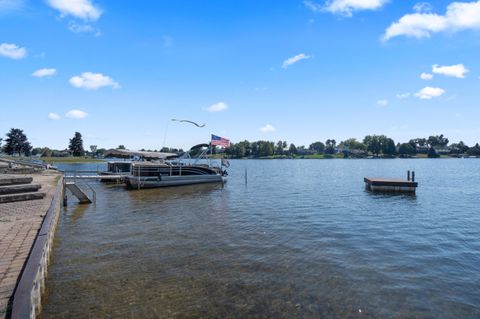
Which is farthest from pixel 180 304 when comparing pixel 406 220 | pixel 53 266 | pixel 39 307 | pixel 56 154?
pixel 56 154

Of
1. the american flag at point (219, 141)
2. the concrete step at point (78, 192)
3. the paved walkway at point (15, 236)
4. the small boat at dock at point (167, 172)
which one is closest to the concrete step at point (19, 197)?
the paved walkway at point (15, 236)

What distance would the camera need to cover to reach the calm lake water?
701 cm

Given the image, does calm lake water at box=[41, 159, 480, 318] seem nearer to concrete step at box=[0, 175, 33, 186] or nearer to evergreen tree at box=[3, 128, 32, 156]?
concrete step at box=[0, 175, 33, 186]

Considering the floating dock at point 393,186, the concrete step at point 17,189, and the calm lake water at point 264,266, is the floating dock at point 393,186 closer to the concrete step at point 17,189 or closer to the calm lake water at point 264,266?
the calm lake water at point 264,266

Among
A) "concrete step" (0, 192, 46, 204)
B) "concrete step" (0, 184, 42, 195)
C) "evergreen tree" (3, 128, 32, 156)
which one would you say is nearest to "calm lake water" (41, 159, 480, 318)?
"concrete step" (0, 192, 46, 204)

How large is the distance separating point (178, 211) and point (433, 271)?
13776 mm

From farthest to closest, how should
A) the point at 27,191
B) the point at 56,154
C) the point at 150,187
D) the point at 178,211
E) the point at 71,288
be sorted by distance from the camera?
the point at 56,154 < the point at 150,187 < the point at 178,211 < the point at 27,191 < the point at 71,288

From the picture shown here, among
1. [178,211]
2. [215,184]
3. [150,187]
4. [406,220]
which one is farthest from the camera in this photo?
[215,184]

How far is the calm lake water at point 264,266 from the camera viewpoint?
23.0 feet

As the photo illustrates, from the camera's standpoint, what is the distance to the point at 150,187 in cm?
3325

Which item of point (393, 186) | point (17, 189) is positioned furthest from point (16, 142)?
point (393, 186)

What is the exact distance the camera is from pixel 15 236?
8.62m

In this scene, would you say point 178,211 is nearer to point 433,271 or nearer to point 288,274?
point 288,274

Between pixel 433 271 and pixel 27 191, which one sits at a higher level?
pixel 27 191
